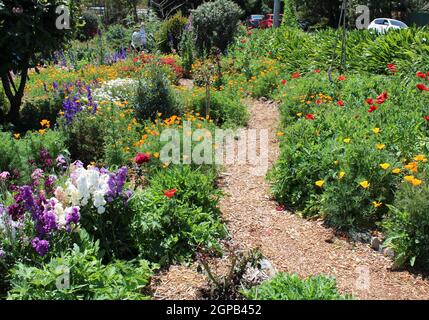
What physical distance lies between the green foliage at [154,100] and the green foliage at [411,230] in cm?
408

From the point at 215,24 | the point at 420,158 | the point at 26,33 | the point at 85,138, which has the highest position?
the point at 26,33

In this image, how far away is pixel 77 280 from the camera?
284 centimetres

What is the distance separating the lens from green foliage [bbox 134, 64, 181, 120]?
6891 millimetres

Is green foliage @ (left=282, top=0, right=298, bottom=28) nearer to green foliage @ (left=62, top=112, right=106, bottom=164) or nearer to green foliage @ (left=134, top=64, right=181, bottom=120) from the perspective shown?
green foliage @ (left=134, top=64, right=181, bottom=120)

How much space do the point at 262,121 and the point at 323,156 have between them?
317cm

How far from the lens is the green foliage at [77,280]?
8.79ft

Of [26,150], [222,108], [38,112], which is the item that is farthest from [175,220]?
[38,112]

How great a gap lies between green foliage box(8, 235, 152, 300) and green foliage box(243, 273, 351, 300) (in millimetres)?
780

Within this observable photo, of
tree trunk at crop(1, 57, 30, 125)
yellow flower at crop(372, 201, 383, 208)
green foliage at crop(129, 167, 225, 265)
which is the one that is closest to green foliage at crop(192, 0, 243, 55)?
tree trunk at crop(1, 57, 30, 125)

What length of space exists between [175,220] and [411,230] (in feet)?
6.24

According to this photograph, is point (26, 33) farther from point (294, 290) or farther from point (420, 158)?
point (294, 290)

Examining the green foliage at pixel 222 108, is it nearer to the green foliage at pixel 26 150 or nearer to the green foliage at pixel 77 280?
the green foliage at pixel 26 150

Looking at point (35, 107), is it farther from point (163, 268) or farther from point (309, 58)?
point (309, 58)

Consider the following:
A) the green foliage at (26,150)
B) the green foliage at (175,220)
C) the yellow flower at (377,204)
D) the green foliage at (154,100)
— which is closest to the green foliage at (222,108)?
the green foliage at (154,100)
